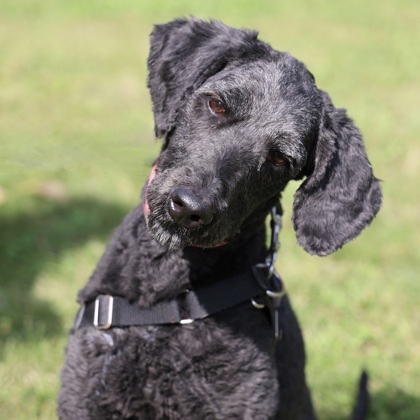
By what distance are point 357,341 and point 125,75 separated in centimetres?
709

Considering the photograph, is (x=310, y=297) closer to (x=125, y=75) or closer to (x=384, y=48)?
(x=125, y=75)

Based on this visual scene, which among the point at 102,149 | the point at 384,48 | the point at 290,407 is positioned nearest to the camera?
the point at 290,407

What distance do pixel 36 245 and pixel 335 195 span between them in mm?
3620

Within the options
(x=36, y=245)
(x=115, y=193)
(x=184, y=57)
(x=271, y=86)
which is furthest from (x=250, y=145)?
(x=115, y=193)

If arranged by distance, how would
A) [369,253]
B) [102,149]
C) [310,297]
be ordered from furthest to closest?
[102,149] < [369,253] < [310,297]

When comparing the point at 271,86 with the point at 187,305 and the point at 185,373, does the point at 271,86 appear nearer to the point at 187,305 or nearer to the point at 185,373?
the point at 187,305

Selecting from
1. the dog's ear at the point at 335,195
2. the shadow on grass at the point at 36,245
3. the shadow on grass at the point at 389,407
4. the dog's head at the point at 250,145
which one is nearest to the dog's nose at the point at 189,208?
the dog's head at the point at 250,145

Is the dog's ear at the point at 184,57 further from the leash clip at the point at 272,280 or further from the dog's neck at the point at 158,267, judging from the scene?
the leash clip at the point at 272,280

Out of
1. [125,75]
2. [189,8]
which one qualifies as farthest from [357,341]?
[189,8]

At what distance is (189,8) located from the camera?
1537 cm

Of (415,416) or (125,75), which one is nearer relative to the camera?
(415,416)

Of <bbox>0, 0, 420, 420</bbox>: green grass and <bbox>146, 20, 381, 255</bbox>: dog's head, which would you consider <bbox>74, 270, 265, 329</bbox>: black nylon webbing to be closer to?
<bbox>146, 20, 381, 255</bbox>: dog's head

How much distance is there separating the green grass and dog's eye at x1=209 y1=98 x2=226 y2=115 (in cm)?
231

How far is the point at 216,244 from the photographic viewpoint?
10.5 feet
